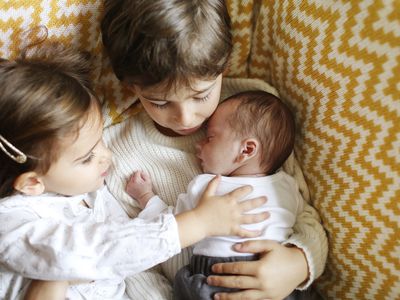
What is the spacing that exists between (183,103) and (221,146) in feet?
0.52

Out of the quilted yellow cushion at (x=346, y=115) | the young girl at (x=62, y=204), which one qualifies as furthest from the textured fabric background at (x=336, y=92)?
the young girl at (x=62, y=204)

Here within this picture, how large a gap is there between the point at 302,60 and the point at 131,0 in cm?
40

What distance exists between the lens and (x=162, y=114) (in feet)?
3.47

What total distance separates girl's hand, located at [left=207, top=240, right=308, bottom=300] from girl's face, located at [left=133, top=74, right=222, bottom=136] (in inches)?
12.3

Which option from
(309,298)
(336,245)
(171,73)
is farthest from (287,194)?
(171,73)

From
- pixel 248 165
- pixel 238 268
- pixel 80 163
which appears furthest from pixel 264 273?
pixel 80 163

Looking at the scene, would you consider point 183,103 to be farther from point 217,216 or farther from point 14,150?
point 14,150

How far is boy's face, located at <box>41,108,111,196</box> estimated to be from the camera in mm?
957

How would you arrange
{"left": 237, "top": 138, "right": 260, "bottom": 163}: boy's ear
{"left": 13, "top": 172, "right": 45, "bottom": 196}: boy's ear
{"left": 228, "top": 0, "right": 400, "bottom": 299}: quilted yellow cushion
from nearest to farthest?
{"left": 228, "top": 0, "right": 400, "bottom": 299}: quilted yellow cushion, {"left": 13, "top": 172, "right": 45, "bottom": 196}: boy's ear, {"left": 237, "top": 138, "right": 260, "bottom": 163}: boy's ear

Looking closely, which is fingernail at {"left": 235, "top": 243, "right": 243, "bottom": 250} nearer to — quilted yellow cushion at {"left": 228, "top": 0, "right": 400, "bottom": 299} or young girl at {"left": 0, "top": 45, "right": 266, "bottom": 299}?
young girl at {"left": 0, "top": 45, "right": 266, "bottom": 299}

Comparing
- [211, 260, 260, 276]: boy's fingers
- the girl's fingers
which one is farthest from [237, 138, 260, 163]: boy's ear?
[211, 260, 260, 276]: boy's fingers

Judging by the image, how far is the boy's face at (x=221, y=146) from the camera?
1.09 meters

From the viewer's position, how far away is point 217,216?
99cm

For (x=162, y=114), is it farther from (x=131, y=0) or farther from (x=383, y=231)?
(x=383, y=231)
